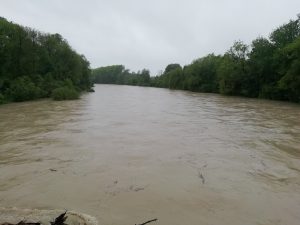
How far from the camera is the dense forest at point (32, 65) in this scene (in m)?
36.6

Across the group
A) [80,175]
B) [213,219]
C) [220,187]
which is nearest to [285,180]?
[220,187]

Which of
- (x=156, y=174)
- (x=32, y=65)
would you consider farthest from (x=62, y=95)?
(x=156, y=174)

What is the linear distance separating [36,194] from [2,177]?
166 cm

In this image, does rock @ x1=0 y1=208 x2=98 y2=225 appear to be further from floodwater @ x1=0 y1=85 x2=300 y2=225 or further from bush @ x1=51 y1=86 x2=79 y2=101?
bush @ x1=51 y1=86 x2=79 y2=101

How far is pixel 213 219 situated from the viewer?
573 cm

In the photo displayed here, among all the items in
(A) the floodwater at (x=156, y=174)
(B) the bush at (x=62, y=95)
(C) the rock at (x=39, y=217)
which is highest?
(C) the rock at (x=39, y=217)

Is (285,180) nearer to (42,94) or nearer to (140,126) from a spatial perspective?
(140,126)

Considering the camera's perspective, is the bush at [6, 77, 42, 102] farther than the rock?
Yes

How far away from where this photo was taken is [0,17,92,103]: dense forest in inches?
1439

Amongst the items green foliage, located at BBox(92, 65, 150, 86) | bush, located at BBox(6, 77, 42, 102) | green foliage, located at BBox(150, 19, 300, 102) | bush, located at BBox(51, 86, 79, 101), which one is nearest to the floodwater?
bush, located at BBox(51, 86, 79, 101)

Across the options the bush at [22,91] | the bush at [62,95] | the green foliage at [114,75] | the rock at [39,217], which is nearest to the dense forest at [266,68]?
the bush at [62,95]

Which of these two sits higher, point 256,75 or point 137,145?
point 256,75

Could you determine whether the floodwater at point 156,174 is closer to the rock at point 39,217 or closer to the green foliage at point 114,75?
the rock at point 39,217

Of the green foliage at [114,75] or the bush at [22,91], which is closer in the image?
the bush at [22,91]
